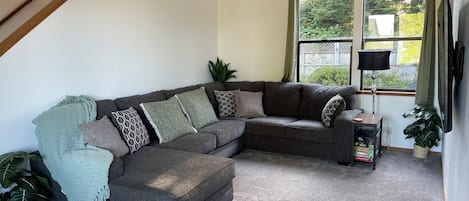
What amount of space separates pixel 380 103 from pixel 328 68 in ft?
2.83

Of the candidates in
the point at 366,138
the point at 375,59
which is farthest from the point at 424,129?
the point at 375,59

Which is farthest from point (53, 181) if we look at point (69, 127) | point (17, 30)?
point (17, 30)

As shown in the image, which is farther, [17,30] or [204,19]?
[204,19]

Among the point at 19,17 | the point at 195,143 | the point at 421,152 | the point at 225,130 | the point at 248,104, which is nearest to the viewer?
the point at 19,17

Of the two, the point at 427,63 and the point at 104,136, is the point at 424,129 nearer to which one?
the point at 427,63

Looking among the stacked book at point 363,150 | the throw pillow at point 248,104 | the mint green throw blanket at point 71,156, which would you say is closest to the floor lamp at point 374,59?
the stacked book at point 363,150

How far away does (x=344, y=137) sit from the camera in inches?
149

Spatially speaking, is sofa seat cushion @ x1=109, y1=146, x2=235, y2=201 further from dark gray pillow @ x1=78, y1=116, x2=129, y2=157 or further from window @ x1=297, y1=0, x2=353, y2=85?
window @ x1=297, y1=0, x2=353, y2=85

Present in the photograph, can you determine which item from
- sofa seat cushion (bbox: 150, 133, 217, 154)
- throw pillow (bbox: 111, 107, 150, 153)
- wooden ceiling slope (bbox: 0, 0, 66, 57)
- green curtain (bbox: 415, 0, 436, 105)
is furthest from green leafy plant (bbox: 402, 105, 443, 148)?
wooden ceiling slope (bbox: 0, 0, 66, 57)

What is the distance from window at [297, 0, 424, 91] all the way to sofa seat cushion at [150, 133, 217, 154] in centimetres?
208

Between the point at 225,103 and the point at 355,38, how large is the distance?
6.49 ft

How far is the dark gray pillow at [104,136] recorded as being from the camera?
2.76 meters

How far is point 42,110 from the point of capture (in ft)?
9.66

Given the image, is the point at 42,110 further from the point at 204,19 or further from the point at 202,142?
the point at 204,19
